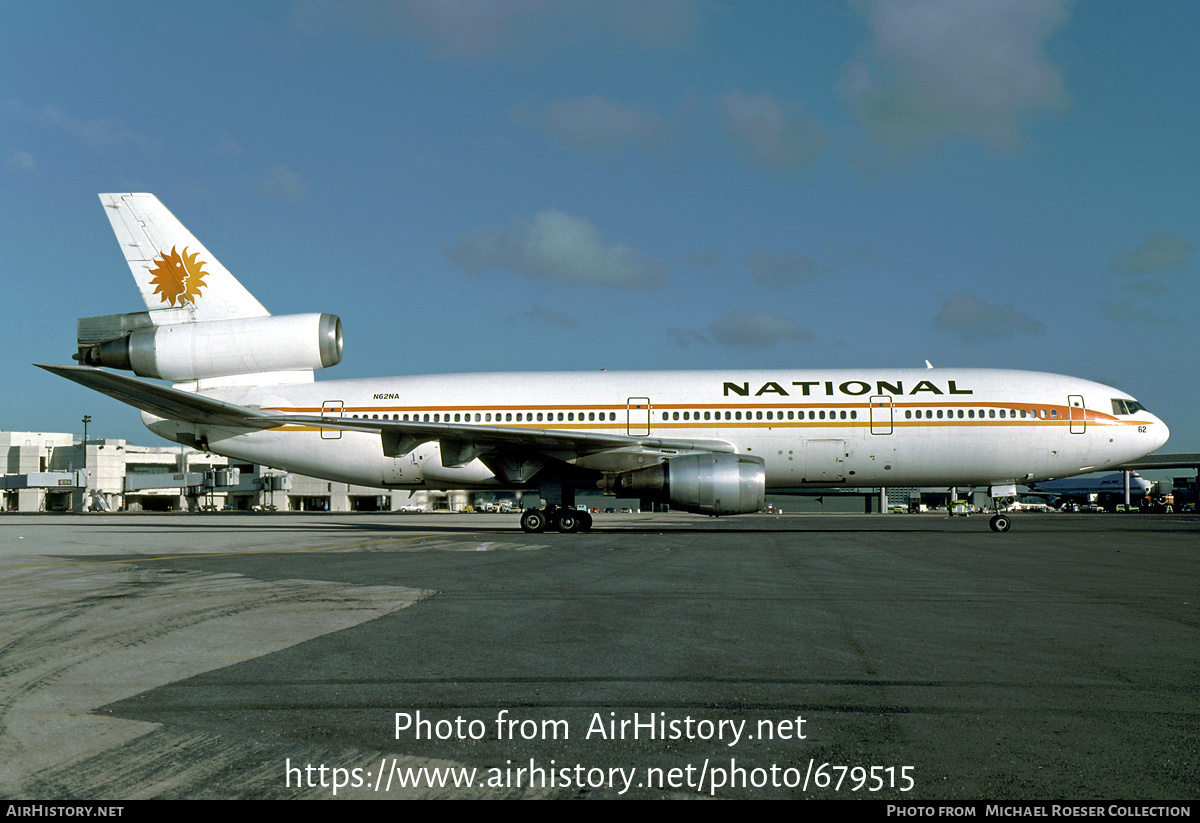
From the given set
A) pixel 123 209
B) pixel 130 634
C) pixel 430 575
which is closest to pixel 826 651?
pixel 130 634

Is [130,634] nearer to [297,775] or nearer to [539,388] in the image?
[297,775]

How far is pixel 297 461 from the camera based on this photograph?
23.5 meters

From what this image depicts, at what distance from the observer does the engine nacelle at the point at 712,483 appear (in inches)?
770

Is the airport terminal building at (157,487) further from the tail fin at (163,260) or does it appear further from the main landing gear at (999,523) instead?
the main landing gear at (999,523)

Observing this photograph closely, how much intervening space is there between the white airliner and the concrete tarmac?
11512 millimetres

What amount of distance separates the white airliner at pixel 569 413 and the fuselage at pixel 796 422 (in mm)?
40

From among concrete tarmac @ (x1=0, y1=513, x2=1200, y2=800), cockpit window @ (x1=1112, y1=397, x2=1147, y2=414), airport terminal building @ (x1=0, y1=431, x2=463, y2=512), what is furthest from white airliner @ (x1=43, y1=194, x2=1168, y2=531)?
airport terminal building @ (x1=0, y1=431, x2=463, y2=512)

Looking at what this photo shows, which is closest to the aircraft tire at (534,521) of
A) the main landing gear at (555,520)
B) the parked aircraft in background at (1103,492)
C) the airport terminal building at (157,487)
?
the main landing gear at (555,520)

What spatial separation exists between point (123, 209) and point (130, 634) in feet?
65.0

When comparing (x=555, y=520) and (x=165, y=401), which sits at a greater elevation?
(x=165, y=401)

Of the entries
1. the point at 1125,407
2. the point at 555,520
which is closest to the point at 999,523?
the point at 1125,407

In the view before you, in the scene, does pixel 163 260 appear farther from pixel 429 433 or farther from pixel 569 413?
pixel 569 413

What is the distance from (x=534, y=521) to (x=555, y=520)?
0.66 metres

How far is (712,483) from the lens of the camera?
19547 mm
